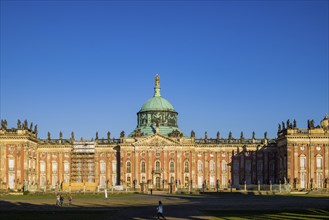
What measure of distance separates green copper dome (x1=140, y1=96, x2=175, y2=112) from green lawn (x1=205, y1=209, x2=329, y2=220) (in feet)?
270

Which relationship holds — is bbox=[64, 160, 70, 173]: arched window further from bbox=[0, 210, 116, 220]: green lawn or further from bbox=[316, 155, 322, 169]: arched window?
bbox=[0, 210, 116, 220]: green lawn

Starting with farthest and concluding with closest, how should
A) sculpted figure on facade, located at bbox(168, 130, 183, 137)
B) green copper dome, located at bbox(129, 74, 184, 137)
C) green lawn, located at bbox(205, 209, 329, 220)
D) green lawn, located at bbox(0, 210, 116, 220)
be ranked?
green copper dome, located at bbox(129, 74, 184, 137) → sculpted figure on facade, located at bbox(168, 130, 183, 137) → green lawn, located at bbox(0, 210, 116, 220) → green lawn, located at bbox(205, 209, 329, 220)

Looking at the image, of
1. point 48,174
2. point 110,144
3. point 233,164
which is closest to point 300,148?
point 233,164

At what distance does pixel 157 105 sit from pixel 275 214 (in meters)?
87.1

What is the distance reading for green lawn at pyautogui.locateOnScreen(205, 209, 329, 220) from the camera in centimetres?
4440

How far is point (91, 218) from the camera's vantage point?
44750 millimetres

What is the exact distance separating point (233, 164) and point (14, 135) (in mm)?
45422

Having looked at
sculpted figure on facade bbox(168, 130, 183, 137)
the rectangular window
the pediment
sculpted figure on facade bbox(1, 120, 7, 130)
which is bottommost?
the rectangular window

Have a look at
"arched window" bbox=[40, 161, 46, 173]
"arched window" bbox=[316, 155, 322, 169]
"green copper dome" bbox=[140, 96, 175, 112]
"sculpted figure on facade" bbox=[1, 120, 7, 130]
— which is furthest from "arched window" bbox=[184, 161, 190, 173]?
"sculpted figure on facade" bbox=[1, 120, 7, 130]

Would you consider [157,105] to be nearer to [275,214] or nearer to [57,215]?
[57,215]

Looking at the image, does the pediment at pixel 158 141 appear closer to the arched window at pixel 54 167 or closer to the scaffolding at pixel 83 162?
the scaffolding at pixel 83 162

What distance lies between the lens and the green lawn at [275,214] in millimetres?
44403

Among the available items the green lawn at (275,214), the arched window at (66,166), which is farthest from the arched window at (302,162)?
the green lawn at (275,214)

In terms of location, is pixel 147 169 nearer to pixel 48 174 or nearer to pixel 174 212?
pixel 48 174
